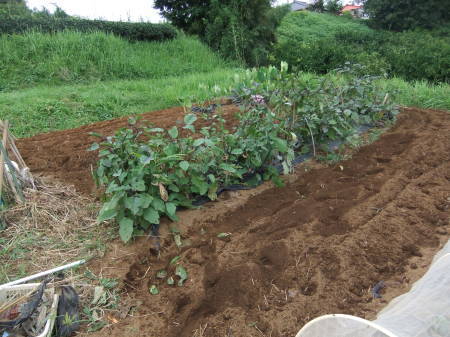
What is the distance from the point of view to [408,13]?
1006 inches

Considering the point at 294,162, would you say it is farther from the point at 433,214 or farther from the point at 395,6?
the point at 395,6

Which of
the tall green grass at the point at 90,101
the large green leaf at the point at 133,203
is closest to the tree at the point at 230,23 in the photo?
the tall green grass at the point at 90,101

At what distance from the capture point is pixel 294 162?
3453mm

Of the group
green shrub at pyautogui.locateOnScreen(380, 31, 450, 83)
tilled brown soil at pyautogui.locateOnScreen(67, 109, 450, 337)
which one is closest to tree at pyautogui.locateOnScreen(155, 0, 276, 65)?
green shrub at pyautogui.locateOnScreen(380, 31, 450, 83)

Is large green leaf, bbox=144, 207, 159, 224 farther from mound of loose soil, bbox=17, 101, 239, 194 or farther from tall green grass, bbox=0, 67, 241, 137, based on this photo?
tall green grass, bbox=0, 67, 241, 137

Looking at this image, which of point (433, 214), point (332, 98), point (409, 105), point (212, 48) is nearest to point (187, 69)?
point (212, 48)

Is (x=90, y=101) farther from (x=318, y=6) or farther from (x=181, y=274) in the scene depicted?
(x=318, y=6)

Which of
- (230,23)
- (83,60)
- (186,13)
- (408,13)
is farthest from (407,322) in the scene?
(408,13)

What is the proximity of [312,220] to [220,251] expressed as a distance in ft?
2.21

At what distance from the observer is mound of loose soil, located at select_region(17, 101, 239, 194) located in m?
3.32

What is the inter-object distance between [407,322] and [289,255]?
3.46 feet

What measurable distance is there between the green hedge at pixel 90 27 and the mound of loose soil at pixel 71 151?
5.55m

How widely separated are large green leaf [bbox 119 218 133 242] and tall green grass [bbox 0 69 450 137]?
2940 millimetres

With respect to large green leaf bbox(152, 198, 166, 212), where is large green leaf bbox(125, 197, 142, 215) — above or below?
above
